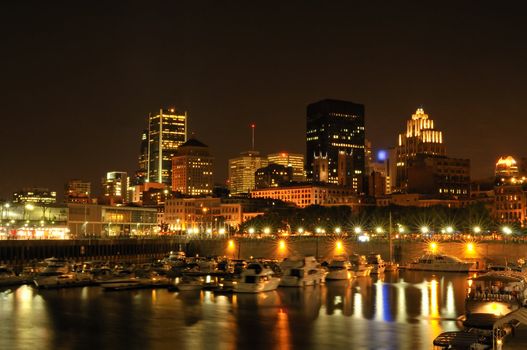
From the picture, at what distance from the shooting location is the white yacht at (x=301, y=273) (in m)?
83.2

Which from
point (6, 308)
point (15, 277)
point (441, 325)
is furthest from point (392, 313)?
point (15, 277)

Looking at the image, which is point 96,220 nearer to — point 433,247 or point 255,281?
point 433,247

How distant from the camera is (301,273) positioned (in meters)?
84.1

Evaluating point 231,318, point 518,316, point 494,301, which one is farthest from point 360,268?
point 518,316

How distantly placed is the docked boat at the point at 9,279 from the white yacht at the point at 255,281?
26658 mm

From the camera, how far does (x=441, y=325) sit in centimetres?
5375

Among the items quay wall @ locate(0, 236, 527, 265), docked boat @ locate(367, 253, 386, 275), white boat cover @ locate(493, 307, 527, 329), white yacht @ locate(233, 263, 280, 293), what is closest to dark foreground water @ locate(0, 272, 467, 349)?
white yacht @ locate(233, 263, 280, 293)

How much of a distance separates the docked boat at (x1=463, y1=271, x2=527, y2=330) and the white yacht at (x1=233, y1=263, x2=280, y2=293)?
73.5ft

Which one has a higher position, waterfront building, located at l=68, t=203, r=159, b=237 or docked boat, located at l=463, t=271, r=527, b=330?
waterfront building, located at l=68, t=203, r=159, b=237

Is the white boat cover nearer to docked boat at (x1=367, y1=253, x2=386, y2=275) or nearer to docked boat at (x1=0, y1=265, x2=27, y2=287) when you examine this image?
docked boat at (x1=0, y1=265, x2=27, y2=287)

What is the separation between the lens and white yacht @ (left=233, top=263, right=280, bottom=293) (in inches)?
2972

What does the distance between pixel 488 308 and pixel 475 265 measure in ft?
194

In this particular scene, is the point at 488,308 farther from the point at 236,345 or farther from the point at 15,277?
the point at 15,277

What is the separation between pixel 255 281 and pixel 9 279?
97.7 feet
